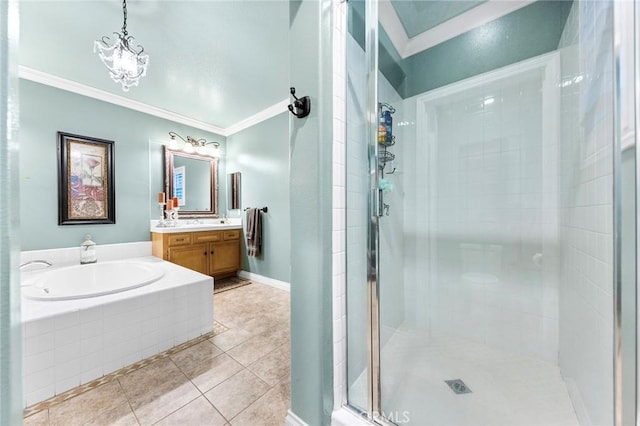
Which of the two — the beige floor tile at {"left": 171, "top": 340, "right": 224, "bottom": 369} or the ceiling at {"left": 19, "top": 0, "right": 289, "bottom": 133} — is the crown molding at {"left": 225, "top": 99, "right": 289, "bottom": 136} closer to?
the ceiling at {"left": 19, "top": 0, "right": 289, "bottom": 133}

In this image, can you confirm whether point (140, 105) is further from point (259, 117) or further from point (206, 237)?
point (206, 237)

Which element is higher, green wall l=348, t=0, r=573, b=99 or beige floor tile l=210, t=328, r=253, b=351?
green wall l=348, t=0, r=573, b=99

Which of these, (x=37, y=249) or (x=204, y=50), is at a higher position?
(x=204, y=50)

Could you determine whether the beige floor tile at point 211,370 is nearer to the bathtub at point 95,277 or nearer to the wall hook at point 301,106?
the bathtub at point 95,277

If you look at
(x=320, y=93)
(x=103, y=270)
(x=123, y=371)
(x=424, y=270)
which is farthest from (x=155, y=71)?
(x=424, y=270)

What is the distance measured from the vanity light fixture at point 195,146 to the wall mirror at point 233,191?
0.43 meters

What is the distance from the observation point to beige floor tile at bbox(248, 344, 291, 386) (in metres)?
1.49

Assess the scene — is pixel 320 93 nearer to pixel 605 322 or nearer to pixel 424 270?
pixel 605 322

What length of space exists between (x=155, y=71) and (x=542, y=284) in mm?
3708

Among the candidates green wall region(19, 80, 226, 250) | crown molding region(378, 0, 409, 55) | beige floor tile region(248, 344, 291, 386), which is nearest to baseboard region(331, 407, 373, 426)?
beige floor tile region(248, 344, 291, 386)

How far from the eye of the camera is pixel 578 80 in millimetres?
1227

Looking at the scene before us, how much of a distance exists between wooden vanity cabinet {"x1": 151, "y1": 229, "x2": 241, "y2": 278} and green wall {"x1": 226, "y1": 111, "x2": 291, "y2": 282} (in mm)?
234

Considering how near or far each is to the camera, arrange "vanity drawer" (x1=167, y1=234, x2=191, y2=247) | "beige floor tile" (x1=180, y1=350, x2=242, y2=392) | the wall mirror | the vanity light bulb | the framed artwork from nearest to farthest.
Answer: "beige floor tile" (x1=180, y1=350, x2=242, y2=392)
the framed artwork
"vanity drawer" (x1=167, y1=234, x2=191, y2=247)
the vanity light bulb
the wall mirror

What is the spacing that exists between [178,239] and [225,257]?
72cm
